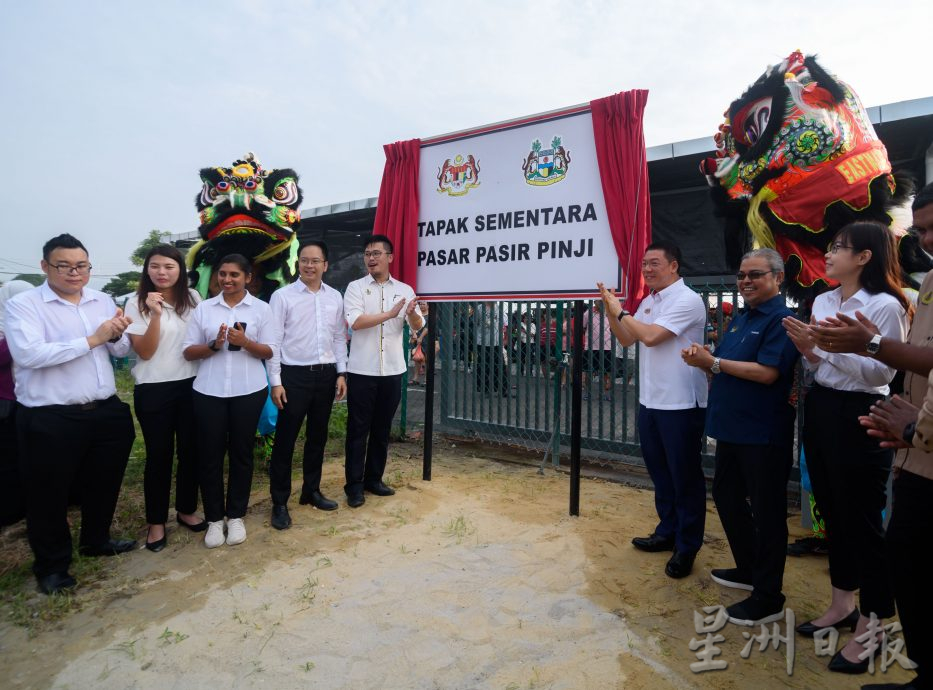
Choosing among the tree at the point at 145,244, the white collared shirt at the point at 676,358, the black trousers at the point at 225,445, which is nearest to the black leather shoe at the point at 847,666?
the white collared shirt at the point at 676,358

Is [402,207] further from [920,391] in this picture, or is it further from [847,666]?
[847,666]

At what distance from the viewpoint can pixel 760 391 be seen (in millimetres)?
2725

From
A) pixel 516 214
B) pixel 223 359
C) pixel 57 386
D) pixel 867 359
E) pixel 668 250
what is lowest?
pixel 57 386

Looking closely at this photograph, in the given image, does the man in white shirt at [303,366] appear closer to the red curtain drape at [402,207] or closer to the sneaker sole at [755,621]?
the red curtain drape at [402,207]

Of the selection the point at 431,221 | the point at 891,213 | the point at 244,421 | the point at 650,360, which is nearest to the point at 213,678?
the point at 244,421

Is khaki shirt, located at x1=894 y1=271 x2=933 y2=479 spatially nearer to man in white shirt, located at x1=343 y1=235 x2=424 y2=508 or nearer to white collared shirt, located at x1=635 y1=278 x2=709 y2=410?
white collared shirt, located at x1=635 y1=278 x2=709 y2=410

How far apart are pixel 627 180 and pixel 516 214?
0.89 m

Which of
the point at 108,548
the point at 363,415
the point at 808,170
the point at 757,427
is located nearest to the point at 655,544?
the point at 757,427

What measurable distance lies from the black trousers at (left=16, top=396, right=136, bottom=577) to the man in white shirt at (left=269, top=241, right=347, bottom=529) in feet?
3.34

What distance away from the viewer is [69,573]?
317 centimetres

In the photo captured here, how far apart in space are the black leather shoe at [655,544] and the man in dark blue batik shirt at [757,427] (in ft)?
2.10

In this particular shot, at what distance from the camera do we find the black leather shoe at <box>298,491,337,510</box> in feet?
13.7

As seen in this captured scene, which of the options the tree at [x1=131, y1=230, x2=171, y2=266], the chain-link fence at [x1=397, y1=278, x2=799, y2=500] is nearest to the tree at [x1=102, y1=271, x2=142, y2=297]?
the tree at [x1=131, y1=230, x2=171, y2=266]

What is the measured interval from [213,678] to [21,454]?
1.75 meters
